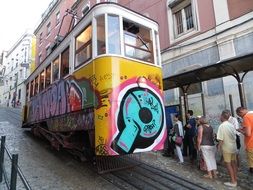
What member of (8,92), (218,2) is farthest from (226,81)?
(8,92)

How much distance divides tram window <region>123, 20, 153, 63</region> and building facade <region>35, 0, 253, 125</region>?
2389 mm

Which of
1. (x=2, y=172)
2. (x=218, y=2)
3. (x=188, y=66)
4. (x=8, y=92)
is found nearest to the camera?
(x=2, y=172)

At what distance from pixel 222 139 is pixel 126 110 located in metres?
2.61

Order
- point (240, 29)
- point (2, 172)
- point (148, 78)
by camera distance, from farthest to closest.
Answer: point (240, 29) < point (148, 78) < point (2, 172)

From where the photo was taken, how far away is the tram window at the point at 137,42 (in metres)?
6.61

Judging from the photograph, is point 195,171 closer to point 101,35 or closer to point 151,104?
point 151,104

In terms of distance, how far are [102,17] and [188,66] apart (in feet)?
22.3

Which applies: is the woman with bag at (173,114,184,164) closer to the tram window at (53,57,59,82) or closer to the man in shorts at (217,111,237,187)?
the man in shorts at (217,111,237,187)

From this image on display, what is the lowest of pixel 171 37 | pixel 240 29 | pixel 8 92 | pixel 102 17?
pixel 102 17

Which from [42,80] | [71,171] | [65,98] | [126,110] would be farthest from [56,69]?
[126,110]

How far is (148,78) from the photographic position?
6.76 metres

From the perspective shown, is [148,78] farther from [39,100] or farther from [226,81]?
[39,100]

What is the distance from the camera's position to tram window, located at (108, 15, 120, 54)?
6.20 meters

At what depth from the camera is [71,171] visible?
7117 mm
